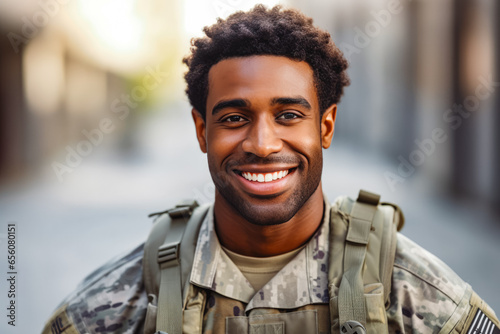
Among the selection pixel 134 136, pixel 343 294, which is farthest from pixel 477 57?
pixel 134 136

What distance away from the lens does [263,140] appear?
8.08 ft

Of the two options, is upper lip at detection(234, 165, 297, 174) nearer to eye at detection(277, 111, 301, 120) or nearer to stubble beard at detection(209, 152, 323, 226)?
stubble beard at detection(209, 152, 323, 226)

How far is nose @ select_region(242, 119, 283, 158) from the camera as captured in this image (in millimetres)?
2461

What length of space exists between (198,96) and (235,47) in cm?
38

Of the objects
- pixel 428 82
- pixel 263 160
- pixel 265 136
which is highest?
pixel 428 82

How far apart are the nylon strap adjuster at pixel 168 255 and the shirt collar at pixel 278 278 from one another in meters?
0.10

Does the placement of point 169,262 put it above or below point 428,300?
above

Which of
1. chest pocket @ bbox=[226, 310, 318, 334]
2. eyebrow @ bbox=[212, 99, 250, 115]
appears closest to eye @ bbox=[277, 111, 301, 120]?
eyebrow @ bbox=[212, 99, 250, 115]

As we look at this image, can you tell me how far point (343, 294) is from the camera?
2.45 meters

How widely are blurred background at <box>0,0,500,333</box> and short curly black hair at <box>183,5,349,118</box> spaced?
3080mm

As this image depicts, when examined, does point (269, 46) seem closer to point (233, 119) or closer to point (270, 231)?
point (233, 119)

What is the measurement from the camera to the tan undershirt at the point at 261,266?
270 centimetres

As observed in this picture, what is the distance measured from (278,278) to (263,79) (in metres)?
0.94

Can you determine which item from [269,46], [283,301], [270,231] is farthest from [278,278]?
[269,46]
